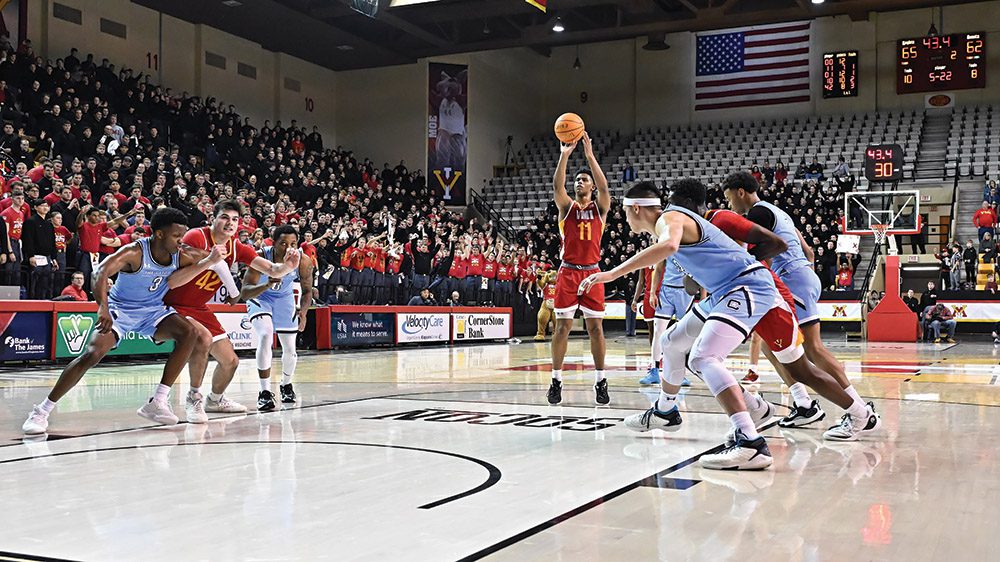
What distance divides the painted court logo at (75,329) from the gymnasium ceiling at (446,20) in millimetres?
14705

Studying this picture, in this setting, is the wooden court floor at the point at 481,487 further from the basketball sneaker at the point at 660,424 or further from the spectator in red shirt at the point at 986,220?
the spectator in red shirt at the point at 986,220

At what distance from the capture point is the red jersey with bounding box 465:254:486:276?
82.9 ft

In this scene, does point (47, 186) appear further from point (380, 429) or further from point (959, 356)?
point (959, 356)

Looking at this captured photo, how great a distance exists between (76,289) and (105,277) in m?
9.02

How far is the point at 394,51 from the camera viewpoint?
1342 inches

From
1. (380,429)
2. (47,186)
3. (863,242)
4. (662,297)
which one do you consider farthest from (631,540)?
(863,242)

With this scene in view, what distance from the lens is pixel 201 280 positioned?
7.40 meters

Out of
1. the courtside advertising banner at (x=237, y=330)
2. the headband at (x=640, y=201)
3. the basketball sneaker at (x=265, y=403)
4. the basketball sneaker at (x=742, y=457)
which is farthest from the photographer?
the courtside advertising banner at (x=237, y=330)

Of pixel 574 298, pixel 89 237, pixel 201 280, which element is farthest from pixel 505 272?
pixel 201 280

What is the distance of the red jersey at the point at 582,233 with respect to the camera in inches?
337

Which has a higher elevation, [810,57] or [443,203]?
[810,57]

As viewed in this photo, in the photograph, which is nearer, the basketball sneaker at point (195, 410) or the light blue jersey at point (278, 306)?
the basketball sneaker at point (195, 410)

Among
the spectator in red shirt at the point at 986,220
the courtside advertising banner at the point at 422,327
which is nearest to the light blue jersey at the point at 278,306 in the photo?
the courtside advertising banner at the point at 422,327

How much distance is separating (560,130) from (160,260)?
11.0 feet
